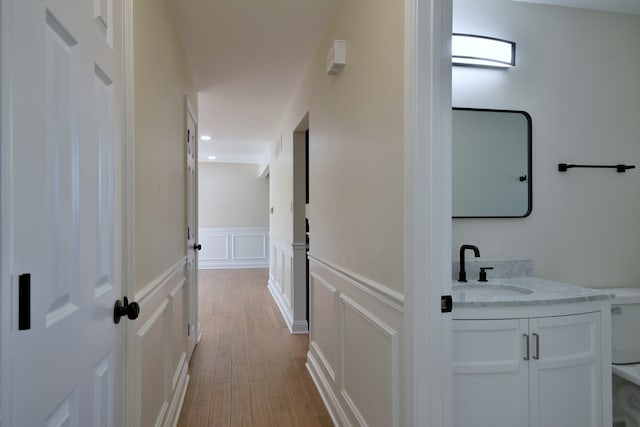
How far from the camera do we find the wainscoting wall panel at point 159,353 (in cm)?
141

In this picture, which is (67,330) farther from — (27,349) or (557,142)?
(557,142)

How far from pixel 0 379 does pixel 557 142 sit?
2.60 metres

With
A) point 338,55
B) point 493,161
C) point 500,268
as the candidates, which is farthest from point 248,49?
point 500,268

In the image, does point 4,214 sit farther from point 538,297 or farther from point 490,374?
point 538,297

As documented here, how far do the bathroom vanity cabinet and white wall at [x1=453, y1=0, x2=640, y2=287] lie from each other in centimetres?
61

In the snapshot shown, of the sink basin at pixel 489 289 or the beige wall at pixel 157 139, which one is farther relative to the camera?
the sink basin at pixel 489 289

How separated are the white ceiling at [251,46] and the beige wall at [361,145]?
0.61 feet

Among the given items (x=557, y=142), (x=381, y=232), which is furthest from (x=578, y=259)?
(x=381, y=232)

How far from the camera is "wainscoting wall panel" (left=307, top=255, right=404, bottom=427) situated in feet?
4.78

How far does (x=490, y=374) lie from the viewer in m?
1.52

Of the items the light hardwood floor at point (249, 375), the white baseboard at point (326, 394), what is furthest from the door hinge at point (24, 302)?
the light hardwood floor at point (249, 375)

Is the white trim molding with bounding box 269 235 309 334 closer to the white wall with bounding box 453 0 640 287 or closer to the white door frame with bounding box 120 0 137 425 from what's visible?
the white wall with bounding box 453 0 640 287

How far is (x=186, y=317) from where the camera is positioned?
2.97 meters

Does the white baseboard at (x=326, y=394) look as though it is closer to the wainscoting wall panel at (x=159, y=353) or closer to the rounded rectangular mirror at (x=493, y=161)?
the wainscoting wall panel at (x=159, y=353)
